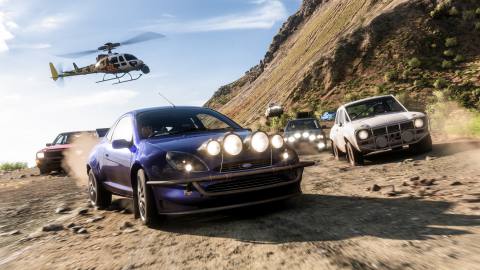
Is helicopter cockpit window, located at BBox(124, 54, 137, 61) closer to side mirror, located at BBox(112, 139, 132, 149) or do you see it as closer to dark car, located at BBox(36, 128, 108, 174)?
dark car, located at BBox(36, 128, 108, 174)

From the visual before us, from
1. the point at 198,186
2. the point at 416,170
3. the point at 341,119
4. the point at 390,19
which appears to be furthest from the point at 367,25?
the point at 198,186

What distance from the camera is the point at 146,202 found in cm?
528

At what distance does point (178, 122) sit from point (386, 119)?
515 centimetres

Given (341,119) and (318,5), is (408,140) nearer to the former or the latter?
(341,119)

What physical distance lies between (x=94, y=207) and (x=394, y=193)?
14.9ft

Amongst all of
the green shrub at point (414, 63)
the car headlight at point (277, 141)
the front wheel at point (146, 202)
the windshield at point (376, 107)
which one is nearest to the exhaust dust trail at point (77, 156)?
the windshield at point (376, 107)

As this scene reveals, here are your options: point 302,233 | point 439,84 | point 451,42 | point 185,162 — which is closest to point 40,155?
point 185,162

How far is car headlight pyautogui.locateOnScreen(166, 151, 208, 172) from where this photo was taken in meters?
5.00

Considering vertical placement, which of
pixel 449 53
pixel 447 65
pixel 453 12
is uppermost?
pixel 453 12

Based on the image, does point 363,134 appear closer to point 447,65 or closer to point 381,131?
point 381,131

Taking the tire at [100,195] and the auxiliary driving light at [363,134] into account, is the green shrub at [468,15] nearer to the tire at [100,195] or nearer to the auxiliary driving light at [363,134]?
the auxiliary driving light at [363,134]

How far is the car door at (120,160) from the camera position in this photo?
6.07m

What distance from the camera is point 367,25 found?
4338 centimetres

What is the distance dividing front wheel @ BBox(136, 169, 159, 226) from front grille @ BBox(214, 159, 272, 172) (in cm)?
81
